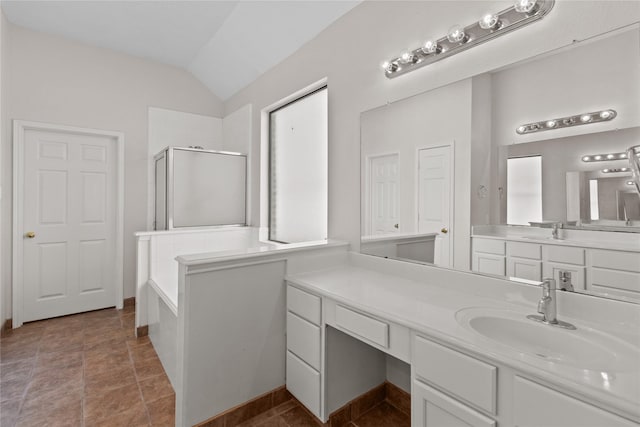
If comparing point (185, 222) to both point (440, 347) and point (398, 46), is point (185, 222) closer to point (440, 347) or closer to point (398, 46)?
point (398, 46)

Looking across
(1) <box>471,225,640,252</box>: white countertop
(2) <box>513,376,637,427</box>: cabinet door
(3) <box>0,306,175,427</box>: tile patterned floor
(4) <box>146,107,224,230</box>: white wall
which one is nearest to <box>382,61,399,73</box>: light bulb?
(1) <box>471,225,640,252</box>: white countertop

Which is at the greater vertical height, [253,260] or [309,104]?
[309,104]

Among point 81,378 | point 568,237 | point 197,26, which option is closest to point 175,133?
point 197,26

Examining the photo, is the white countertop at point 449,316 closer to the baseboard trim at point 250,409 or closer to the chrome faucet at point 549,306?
the chrome faucet at point 549,306

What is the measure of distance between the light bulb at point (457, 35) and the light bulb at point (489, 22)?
9 cm

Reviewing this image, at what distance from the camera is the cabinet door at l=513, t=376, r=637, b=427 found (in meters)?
0.75

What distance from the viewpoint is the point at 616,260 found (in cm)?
116

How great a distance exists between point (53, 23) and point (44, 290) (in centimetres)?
264

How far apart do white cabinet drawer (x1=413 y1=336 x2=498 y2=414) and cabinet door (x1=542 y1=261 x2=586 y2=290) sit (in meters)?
0.59

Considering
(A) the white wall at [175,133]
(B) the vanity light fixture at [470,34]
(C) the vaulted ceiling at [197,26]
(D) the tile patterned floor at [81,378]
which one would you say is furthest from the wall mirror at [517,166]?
(A) the white wall at [175,133]

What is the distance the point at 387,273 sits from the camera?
6.30 ft

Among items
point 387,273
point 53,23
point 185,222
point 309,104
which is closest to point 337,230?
point 387,273

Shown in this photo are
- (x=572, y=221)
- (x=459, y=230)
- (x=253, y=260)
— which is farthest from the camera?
(x=253, y=260)

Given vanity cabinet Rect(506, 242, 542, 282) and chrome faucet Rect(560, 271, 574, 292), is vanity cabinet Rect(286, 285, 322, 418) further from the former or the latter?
chrome faucet Rect(560, 271, 574, 292)
